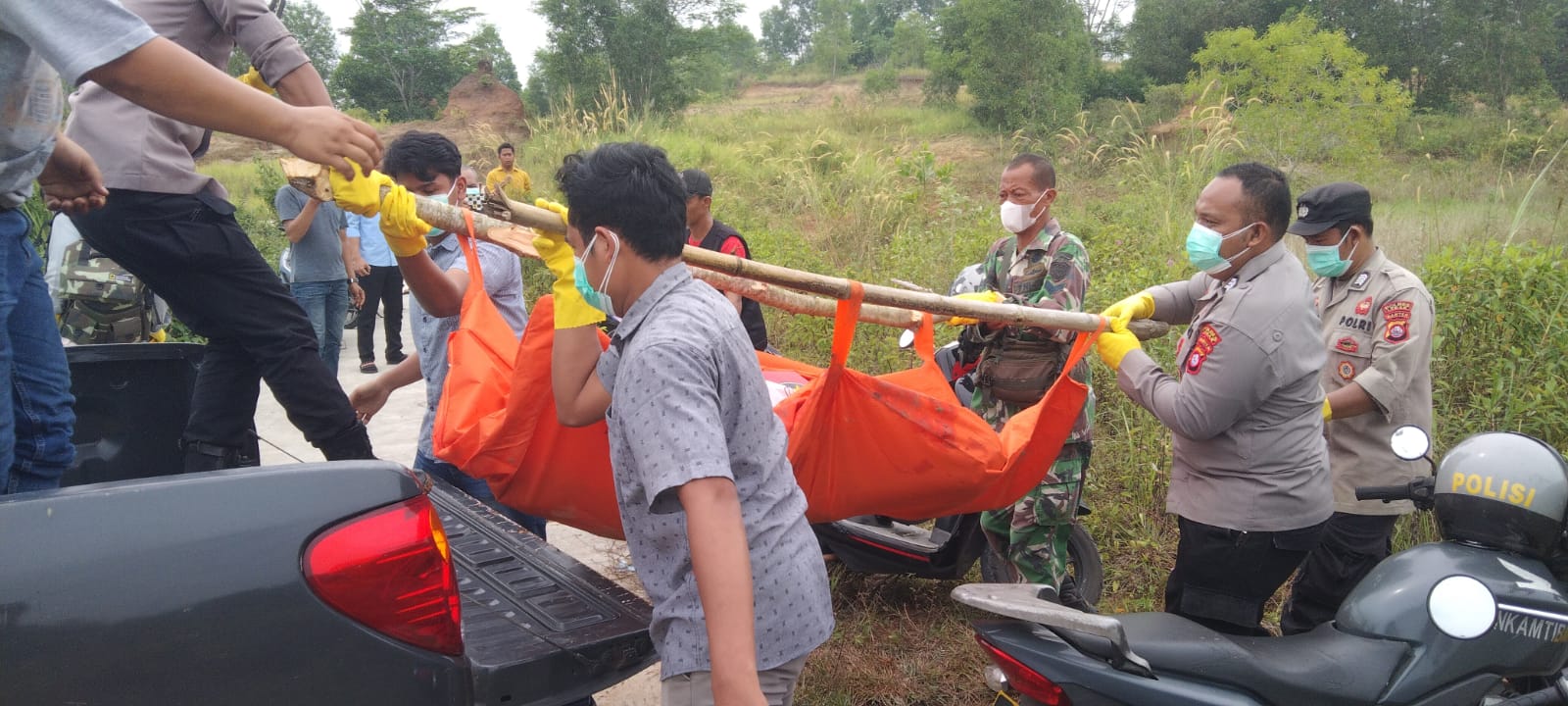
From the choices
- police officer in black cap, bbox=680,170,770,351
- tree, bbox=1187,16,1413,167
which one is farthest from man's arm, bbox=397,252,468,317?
tree, bbox=1187,16,1413,167

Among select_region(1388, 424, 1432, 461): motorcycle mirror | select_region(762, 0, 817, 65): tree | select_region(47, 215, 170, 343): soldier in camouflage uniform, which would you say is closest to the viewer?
select_region(1388, 424, 1432, 461): motorcycle mirror

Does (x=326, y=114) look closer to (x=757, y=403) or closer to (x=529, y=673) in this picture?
(x=757, y=403)

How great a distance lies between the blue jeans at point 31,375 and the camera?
68.5 inches

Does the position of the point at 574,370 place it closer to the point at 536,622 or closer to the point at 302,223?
the point at 536,622

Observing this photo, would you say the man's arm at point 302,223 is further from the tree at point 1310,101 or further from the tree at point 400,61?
the tree at point 400,61

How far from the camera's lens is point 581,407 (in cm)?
191

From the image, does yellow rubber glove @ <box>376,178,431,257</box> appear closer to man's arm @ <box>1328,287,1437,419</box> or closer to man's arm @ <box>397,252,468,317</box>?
man's arm @ <box>397,252,468,317</box>

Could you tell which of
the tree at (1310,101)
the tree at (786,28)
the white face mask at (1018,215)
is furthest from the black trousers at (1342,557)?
the tree at (786,28)

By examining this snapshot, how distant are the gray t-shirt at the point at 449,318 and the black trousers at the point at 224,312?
1.06 ft

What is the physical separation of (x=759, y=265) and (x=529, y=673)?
1.03 metres

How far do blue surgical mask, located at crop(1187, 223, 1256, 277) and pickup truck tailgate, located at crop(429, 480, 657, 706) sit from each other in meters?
1.71

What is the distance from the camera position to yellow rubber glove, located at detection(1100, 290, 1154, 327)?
9.16 feet

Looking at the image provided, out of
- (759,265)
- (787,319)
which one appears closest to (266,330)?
(759,265)

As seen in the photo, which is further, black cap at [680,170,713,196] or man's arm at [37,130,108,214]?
black cap at [680,170,713,196]
